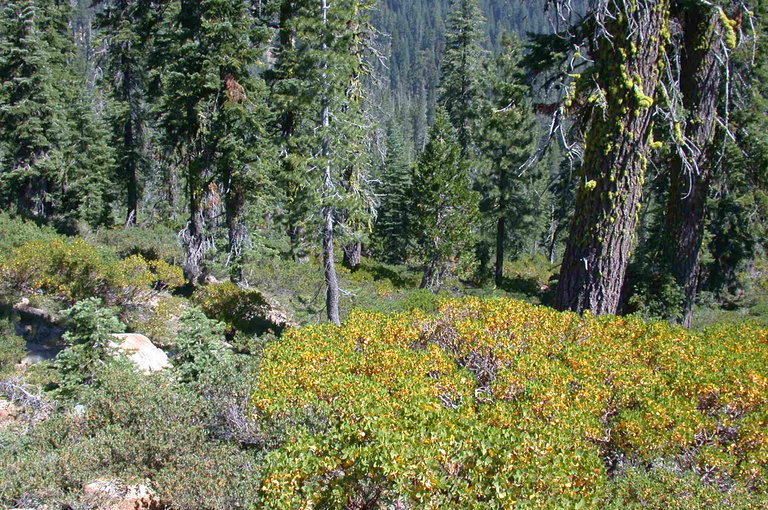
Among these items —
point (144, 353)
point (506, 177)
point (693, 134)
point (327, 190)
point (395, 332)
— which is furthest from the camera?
point (506, 177)

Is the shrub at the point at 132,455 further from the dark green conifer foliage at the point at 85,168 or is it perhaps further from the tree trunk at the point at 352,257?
the dark green conifer foliage at the point at 85,168

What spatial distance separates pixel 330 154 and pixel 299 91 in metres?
1.33

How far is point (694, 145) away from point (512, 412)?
5.63 meters

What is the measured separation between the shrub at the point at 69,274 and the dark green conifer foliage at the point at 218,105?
4011mm

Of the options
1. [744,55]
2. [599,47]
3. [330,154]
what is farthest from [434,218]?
[599,47]

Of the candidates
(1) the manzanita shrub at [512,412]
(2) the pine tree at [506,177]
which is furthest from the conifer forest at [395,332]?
(2) the pine tree at [506,177]

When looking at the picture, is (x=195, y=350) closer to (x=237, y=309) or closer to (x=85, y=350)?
(x=85, y=350)

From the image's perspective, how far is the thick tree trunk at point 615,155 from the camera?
6922mm

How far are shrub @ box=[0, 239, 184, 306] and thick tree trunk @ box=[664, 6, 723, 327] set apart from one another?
10872mm

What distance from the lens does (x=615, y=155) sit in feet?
23.5

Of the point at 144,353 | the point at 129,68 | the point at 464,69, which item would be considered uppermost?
the point at 464,69

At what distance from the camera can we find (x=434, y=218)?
23.3 m

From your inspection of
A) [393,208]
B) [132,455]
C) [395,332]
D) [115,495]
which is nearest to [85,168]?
[393,208]

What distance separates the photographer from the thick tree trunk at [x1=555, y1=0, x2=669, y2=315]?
22.7 ft
